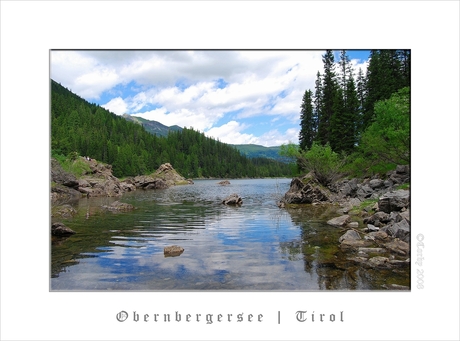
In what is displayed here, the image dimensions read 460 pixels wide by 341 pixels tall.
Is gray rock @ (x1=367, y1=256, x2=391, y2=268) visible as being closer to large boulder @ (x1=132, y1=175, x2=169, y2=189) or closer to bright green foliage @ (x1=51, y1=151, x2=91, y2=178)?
bright green foliage @ (x1=51, y1=151, x2=91, y2=178)

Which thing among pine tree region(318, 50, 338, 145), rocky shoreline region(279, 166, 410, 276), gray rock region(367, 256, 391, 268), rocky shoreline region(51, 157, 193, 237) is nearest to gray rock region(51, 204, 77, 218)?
rocky shoreline region(51, 157, 193, 237)

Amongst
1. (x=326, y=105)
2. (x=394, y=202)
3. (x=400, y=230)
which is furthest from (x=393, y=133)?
(x=326, y=105)

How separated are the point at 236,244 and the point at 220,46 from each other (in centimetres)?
861

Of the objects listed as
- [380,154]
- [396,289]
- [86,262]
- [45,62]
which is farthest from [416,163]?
[380,154]

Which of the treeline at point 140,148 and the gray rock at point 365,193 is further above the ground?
the treeline at point 140,148

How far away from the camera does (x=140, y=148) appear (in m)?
111

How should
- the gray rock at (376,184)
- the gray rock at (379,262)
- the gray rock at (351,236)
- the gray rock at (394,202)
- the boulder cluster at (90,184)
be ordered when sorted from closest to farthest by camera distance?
1. the gray rock at (379,262)
2. the gray rock at (351,236)
3. the gray rock at (394,202)
4. the gray rock at (376,184)
5. the boulder cluster at (90,184)

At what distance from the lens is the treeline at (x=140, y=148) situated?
70375mm

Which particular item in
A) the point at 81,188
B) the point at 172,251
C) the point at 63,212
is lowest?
the point at 63,212

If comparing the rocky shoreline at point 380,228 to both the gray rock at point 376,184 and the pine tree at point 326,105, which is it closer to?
the gray rock at point 376,184

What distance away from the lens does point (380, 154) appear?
23844 mm

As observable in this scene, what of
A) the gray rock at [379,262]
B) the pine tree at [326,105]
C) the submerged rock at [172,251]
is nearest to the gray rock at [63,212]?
the submerged rock at [172,251]

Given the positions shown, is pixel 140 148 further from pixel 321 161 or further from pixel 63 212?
pixel 63 212

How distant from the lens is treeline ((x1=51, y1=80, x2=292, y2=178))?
7038 centimetres
